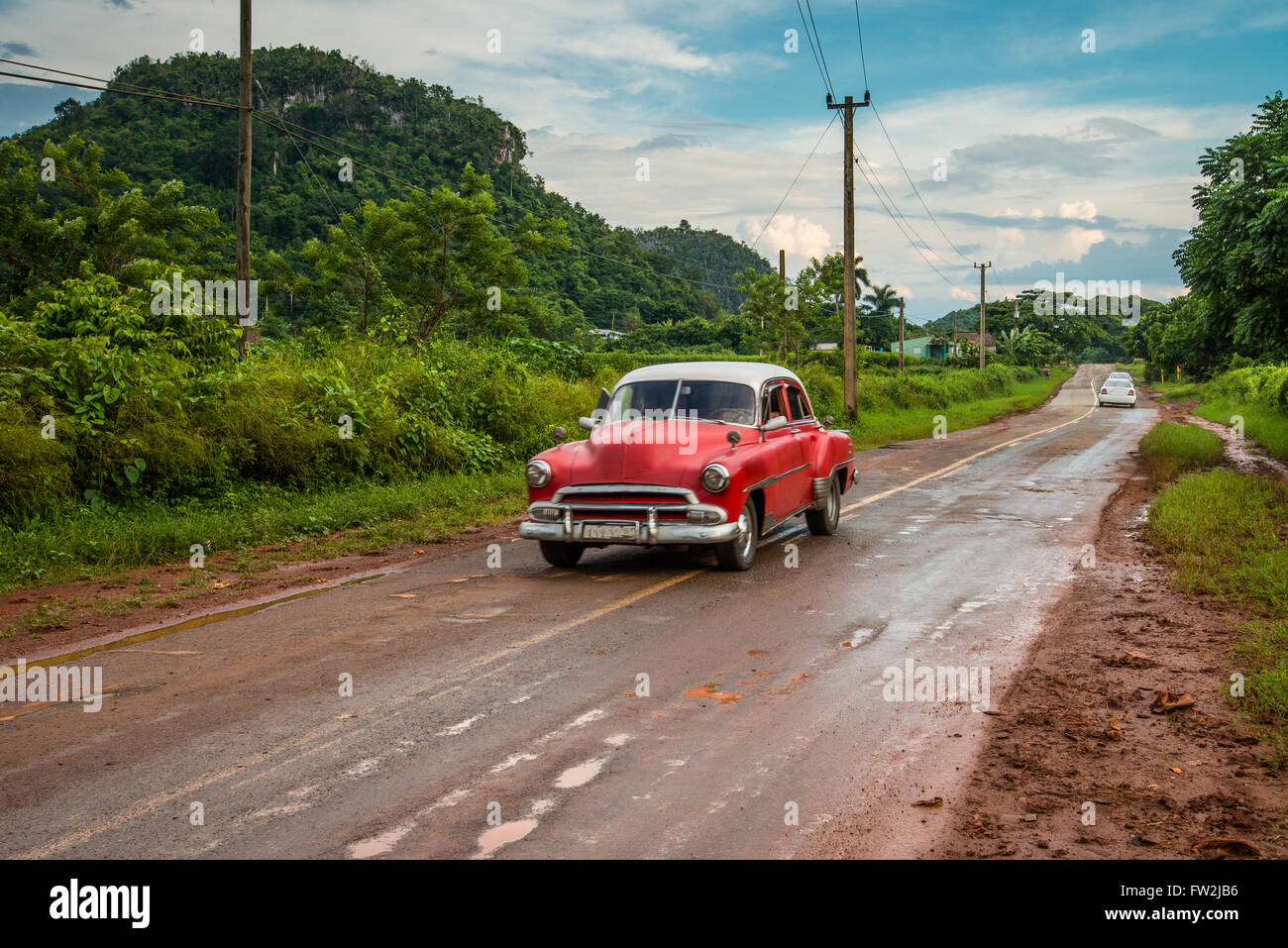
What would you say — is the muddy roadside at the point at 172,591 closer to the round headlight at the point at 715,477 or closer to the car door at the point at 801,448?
the round headlight at the point at 715,477

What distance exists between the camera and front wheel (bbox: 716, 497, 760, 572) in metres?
9.24

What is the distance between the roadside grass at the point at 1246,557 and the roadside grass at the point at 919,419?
1225 centimetres

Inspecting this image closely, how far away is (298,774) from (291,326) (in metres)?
42.4

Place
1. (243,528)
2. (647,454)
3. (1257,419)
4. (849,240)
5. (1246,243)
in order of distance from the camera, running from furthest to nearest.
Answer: (1257,419) < (849,240) < (1246,243) < (243,528) < (647,454)

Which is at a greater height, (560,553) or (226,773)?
(560,553)

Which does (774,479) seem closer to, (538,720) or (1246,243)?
(538,720)

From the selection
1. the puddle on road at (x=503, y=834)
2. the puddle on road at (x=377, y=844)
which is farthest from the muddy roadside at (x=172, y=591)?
the puddle on road at (x=503, y=834)

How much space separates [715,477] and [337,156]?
56095 millimetres

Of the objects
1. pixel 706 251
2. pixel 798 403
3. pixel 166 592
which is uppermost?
Answer: pixel 706 251

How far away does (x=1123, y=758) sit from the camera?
4879mm

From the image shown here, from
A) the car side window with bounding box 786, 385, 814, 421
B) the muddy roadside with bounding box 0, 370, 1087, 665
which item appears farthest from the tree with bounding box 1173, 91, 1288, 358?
the muddy roadside with bounding box 0, 370, 1087, 665

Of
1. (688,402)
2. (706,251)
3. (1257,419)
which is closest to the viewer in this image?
(688,402)

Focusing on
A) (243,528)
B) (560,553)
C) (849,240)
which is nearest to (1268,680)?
(560,553)

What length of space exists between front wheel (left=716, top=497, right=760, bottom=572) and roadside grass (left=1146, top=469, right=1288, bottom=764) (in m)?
3.72
